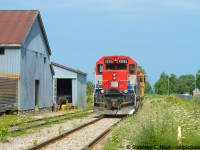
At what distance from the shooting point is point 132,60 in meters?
24.5

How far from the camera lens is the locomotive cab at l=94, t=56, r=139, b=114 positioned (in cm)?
2347

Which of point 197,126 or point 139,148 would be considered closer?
point 139,148

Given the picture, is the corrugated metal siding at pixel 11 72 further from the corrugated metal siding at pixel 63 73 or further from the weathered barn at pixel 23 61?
the corrugated metal siding at pixel 63 73

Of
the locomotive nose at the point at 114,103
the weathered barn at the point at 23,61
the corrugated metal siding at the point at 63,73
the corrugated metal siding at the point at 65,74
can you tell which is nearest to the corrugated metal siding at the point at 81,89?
the corrugated metal siding at the point at 65,74

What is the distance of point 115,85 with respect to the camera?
2422 cm

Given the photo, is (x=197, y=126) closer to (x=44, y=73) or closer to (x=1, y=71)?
(x=1, y=71)

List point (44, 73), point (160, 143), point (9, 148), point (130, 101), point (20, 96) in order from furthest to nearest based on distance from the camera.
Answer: point (44, 73)
point (20, 96)
point (130, 101)
point (9, 148)
point (160, 143)

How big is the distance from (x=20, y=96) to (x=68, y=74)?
1460 centimetres

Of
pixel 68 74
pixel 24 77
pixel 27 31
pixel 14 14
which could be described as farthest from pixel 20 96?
pixel 68 74

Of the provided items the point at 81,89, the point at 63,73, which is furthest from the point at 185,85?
the point at 63,73

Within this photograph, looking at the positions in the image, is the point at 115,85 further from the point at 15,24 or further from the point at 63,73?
the point at 63,73

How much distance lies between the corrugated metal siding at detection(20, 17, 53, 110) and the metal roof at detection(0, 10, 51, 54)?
75cm

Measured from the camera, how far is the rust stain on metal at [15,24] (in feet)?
90.1

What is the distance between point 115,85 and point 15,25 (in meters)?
9.16
